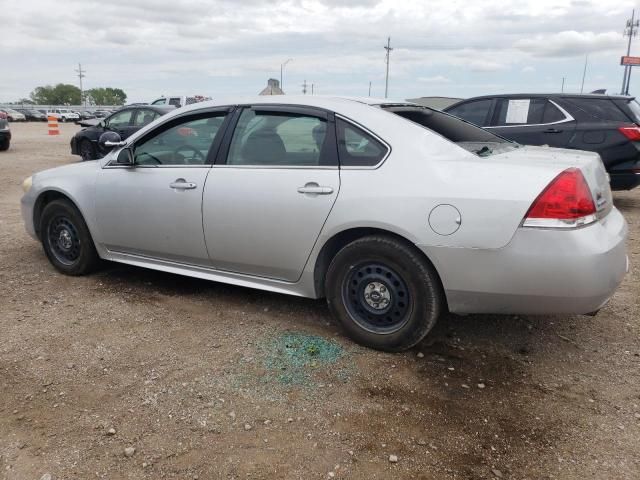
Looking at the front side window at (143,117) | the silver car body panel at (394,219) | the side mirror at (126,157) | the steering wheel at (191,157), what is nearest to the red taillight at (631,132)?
the silver car body panel at (394,219)

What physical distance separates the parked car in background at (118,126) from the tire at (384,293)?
10.5 m

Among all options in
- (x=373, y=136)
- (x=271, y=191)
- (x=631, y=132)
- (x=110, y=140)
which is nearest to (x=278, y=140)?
(x=271, y=191)

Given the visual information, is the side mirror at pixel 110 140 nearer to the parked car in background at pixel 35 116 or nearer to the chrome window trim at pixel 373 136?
the chrome window trim at pixel 373 136

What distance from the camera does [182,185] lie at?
3908 millimetres

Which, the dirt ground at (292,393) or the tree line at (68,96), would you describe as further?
the tree line at (68,96)

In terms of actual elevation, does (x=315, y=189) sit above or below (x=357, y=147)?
below

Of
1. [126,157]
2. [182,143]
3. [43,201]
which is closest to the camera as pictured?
[182,143]

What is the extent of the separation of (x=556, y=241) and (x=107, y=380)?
8.21ft

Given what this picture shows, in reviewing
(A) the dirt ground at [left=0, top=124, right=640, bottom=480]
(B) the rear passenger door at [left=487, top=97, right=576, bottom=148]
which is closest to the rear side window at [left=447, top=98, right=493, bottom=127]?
(B) the rear passenger door at [left=487, top=97, right=576, bottom=148]

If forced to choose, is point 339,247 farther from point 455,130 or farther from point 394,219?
point 455,130

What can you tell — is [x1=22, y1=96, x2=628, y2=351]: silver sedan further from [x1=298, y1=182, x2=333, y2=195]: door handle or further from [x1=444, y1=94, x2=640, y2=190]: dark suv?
[x1=444, y1=94, x2=640, y2=190]: dark suv

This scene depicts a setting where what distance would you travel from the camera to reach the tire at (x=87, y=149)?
1403 cm

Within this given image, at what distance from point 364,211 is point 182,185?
1.42 m

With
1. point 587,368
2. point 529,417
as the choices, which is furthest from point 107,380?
point 587,368
